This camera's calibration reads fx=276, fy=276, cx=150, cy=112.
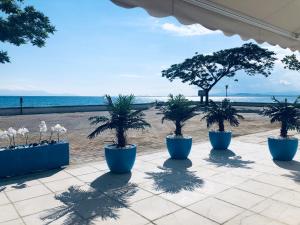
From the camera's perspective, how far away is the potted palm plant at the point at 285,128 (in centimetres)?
895

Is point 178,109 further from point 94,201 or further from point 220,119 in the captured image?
point 94,201

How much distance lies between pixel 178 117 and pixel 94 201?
4.80 m

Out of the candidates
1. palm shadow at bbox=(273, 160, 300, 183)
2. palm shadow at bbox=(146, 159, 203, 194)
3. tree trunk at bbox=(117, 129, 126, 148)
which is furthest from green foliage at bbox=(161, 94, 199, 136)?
palm shadow at bbox=(273, 160, 300, 183)

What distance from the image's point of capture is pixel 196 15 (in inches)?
144

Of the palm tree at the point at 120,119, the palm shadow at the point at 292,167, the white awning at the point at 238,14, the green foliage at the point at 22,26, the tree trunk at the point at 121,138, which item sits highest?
the green foliage at the point at 22,26

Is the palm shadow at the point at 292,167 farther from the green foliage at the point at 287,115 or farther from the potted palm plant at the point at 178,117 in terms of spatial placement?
the potted palm plant at the point at 178,117

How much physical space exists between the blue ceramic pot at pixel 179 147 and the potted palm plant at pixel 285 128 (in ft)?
9.25

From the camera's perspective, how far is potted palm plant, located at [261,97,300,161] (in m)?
8.95

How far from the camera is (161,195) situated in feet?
19.2

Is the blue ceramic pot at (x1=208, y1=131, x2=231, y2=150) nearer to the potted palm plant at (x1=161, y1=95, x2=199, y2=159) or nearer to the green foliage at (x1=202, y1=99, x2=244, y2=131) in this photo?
the green foliage at (x1=202, y1=99, x2=244, y2=131)

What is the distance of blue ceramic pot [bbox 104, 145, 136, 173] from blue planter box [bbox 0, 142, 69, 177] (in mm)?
1575

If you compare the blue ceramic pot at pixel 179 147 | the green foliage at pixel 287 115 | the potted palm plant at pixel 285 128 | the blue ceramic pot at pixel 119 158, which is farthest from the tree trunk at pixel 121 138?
the green foliage at pixel 287 115

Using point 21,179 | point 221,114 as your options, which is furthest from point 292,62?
point 21,179

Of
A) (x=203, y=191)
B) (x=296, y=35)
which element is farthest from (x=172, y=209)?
(x=296, y=35)
